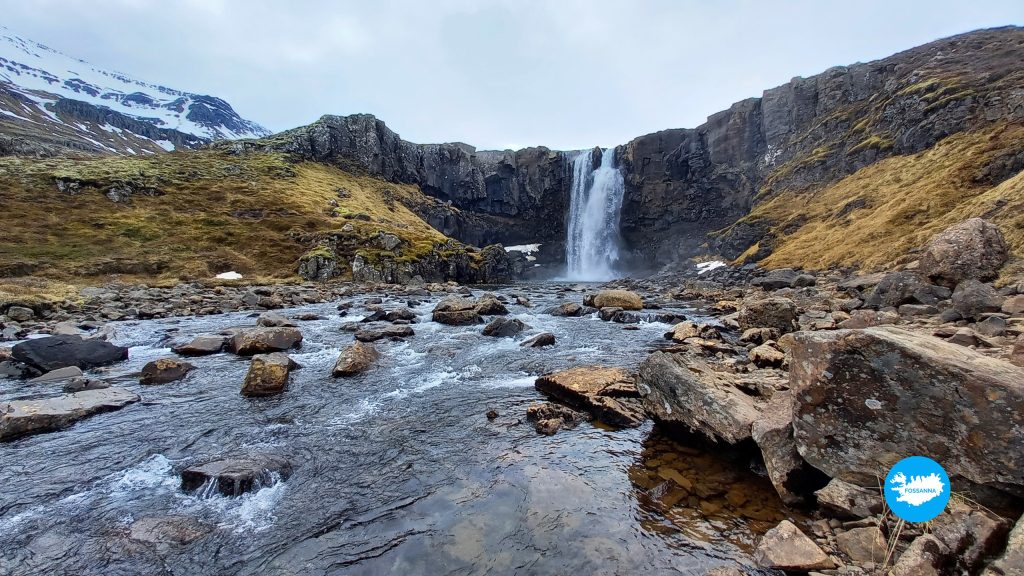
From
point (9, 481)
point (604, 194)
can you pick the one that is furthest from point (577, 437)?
point (604, 194)

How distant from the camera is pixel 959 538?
4273 mm

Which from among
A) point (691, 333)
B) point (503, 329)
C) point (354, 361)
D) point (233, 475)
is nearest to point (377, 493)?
point (233, 475)

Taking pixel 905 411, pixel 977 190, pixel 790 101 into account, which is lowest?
pixel 905 411

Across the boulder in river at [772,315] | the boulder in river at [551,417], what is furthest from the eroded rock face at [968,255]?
the boulder in river at [551,417]

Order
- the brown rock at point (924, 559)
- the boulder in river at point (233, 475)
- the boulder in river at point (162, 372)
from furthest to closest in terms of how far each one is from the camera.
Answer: the boulder in river at point (162, 372), the boulder in river at point (233, 475), the brown rock at point (924, 559)

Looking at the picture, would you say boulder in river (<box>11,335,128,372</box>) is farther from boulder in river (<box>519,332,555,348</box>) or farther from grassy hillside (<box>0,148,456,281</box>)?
grassy hillside (<box>0,148,456,281</box>)

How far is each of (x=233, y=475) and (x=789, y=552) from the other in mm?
8849

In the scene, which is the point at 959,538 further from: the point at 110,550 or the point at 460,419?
the point at 110,550

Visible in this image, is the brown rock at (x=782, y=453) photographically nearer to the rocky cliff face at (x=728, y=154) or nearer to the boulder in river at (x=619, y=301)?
the boulder in river at (x=619, y=301)

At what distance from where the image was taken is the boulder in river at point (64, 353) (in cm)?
1383

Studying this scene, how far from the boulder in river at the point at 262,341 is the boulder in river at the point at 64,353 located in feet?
12.5

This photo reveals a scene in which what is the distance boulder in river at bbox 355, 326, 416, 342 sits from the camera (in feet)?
64.5

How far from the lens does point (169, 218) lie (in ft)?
197

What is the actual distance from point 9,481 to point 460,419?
8547 millimetres
